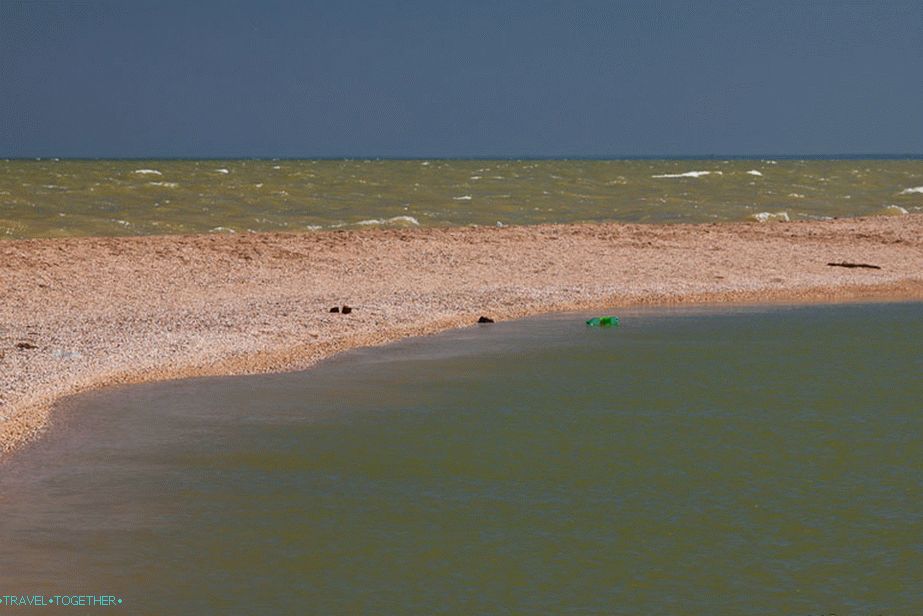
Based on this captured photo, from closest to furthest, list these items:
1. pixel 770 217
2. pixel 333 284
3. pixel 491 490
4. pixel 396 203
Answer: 1. pixel 491 490
2. pixel 333 284
3. pixel 770 217
4. pixel 396 203

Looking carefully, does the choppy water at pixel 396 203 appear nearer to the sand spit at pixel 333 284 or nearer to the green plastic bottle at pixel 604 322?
the sand spit at pixel 333 284

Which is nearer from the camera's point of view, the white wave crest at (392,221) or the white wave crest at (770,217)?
the white wave crest at (392,221)

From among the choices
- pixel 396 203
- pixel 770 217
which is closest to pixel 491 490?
pixel 770 217

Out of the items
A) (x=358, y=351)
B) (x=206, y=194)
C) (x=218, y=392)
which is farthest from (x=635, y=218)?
(x=218, y=392)

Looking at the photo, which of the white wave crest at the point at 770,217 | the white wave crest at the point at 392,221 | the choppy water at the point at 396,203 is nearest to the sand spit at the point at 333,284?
the white wave crest at the point at 770,217

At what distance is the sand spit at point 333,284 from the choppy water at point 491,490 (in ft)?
3.98

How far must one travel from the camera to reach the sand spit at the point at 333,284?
15656 mm

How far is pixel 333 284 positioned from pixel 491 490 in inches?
551

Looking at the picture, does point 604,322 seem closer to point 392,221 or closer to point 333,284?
point 333,284

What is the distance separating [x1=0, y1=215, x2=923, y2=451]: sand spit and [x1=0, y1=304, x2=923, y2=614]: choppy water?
121 centimetres

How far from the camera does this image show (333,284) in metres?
23.8

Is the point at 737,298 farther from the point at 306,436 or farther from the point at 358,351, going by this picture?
the point at 306,436

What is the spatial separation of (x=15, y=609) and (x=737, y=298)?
17253 mm

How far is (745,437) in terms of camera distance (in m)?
12.0
